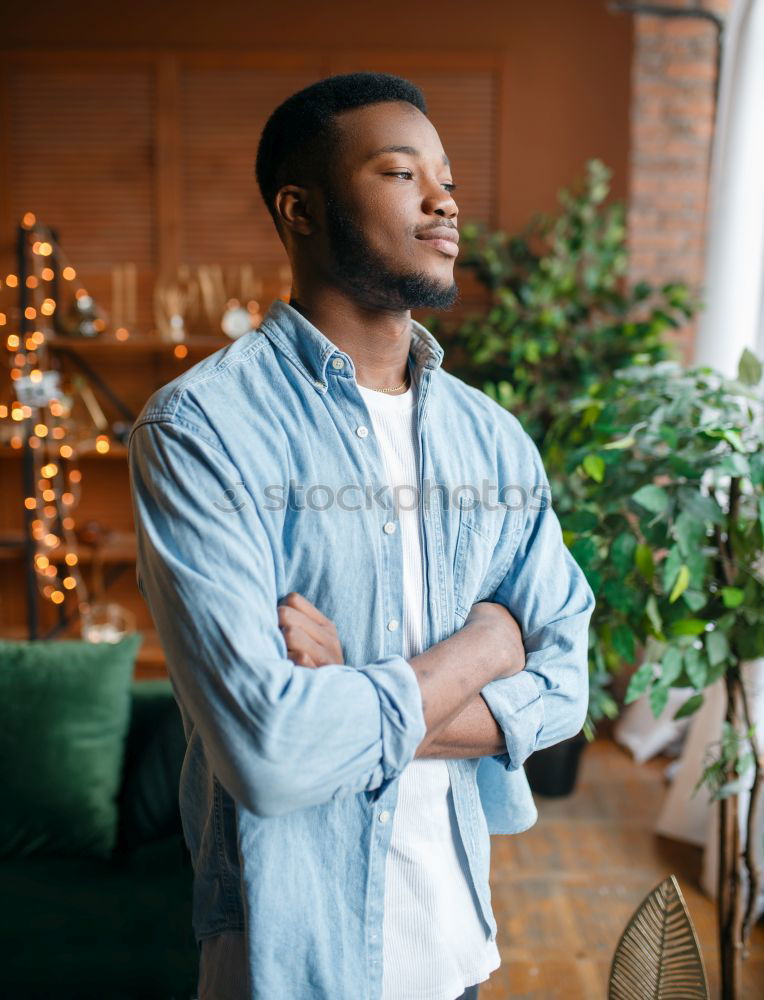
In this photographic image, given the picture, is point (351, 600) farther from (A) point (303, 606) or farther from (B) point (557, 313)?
(B) point (557, 313)

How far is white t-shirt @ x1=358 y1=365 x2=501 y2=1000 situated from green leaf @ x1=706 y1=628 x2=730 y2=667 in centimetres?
66

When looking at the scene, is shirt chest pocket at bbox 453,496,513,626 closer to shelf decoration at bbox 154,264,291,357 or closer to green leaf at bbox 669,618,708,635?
green leaf at bbox 669,618,708,635

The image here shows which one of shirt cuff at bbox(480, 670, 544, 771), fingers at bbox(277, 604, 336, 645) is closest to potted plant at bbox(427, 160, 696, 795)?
shirt cuff at bbox(480, 670, 544, 771)

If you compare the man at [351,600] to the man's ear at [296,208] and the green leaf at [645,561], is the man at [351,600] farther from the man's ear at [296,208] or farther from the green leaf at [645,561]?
the green leaf at [645,561]

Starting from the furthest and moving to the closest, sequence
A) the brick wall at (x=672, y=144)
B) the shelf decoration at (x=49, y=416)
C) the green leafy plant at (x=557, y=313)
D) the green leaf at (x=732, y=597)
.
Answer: the shelf decoration at (x=49, y=416) → the brick wall at (x=672, y=144) → the green leafy plant at (x=557, y=313) → the green leaf at (x=732, y=597)

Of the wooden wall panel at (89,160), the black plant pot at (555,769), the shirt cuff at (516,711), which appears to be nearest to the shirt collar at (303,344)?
the shirt cuff at (516,711)

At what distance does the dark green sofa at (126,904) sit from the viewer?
1.65 m

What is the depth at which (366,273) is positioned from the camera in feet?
3.26

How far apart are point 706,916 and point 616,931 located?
270mm

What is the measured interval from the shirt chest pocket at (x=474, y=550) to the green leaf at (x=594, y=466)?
15.0 inches

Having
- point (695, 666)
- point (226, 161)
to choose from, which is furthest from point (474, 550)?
point (226, 161)

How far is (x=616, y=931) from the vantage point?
234 cm

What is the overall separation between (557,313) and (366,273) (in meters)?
2.36

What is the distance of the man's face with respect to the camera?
98 cm
